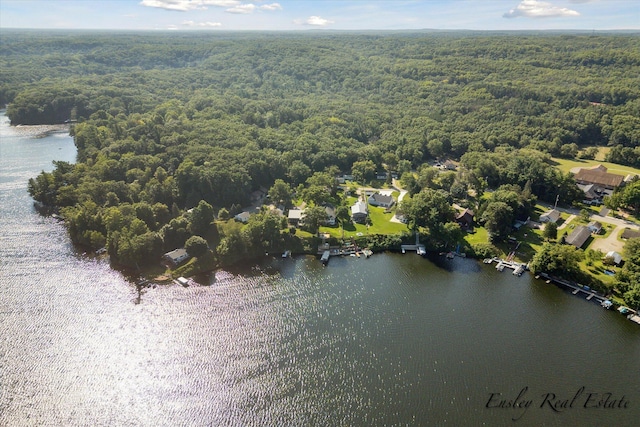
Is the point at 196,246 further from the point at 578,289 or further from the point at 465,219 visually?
the point at 578,289

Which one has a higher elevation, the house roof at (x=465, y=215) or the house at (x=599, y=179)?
the house roof at (x=465, y=215)

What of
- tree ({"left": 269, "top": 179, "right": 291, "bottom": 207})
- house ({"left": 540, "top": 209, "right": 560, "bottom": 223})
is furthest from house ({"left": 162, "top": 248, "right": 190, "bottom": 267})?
house ({"left": 540, "top": 209, "right": 560, "bottom": 223})

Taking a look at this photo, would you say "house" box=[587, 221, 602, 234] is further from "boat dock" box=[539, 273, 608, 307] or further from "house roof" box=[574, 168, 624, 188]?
"house roof" box=[574, 168, 624, 188]

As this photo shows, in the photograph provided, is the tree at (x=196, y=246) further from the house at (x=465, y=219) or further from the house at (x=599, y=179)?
the house at (x=599, y=179)

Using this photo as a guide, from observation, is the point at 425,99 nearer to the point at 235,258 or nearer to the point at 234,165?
the point at 234,165

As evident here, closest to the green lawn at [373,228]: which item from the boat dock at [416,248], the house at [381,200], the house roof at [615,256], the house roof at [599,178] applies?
the boat dock at [416,248]

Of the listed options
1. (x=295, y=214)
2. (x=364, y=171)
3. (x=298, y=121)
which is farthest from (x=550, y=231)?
(x=298, y=121)
